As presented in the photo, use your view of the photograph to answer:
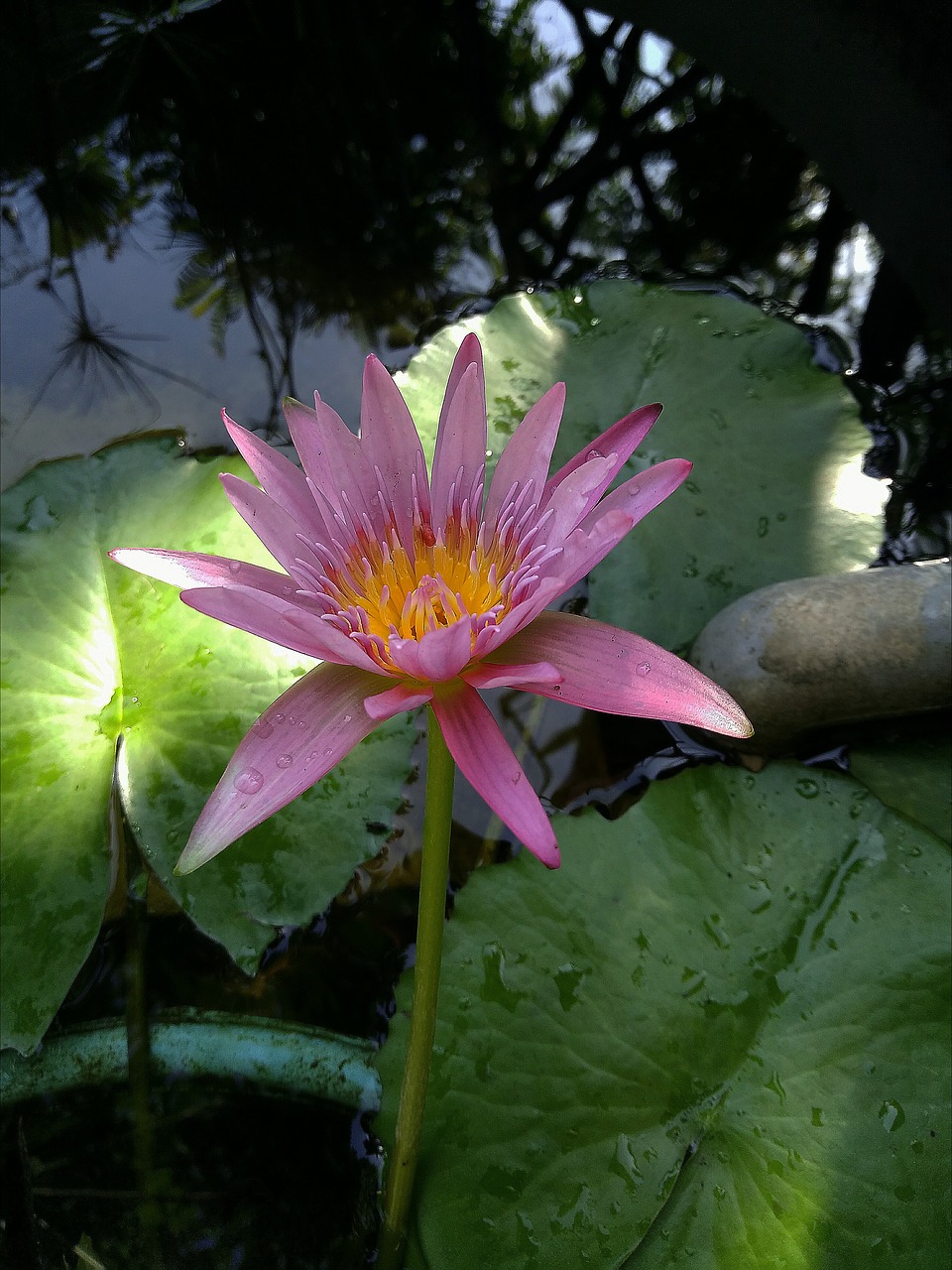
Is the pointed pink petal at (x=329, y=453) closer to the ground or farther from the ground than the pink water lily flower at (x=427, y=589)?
farther from the ground

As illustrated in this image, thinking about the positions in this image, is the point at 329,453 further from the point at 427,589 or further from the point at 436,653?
the point at 436,653

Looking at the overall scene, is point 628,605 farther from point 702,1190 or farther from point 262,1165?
point 262,1165

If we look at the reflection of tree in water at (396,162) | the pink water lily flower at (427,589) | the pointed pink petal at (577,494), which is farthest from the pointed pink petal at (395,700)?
the reflection of tree in water at (396,162)

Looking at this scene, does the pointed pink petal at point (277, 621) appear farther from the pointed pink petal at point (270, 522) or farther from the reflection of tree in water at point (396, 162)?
the reflection of tree in water at point (396, 162)

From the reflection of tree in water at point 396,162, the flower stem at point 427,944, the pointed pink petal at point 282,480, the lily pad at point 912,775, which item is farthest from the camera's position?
the reflection of tree in water at point 396,162

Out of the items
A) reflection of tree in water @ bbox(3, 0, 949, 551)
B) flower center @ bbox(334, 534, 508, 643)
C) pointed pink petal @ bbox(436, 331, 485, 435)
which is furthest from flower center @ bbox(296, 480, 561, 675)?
reflection of tree in water @ bbox(3, 0, 949, 551)

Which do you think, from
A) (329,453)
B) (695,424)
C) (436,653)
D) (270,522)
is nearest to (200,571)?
(270,522)
